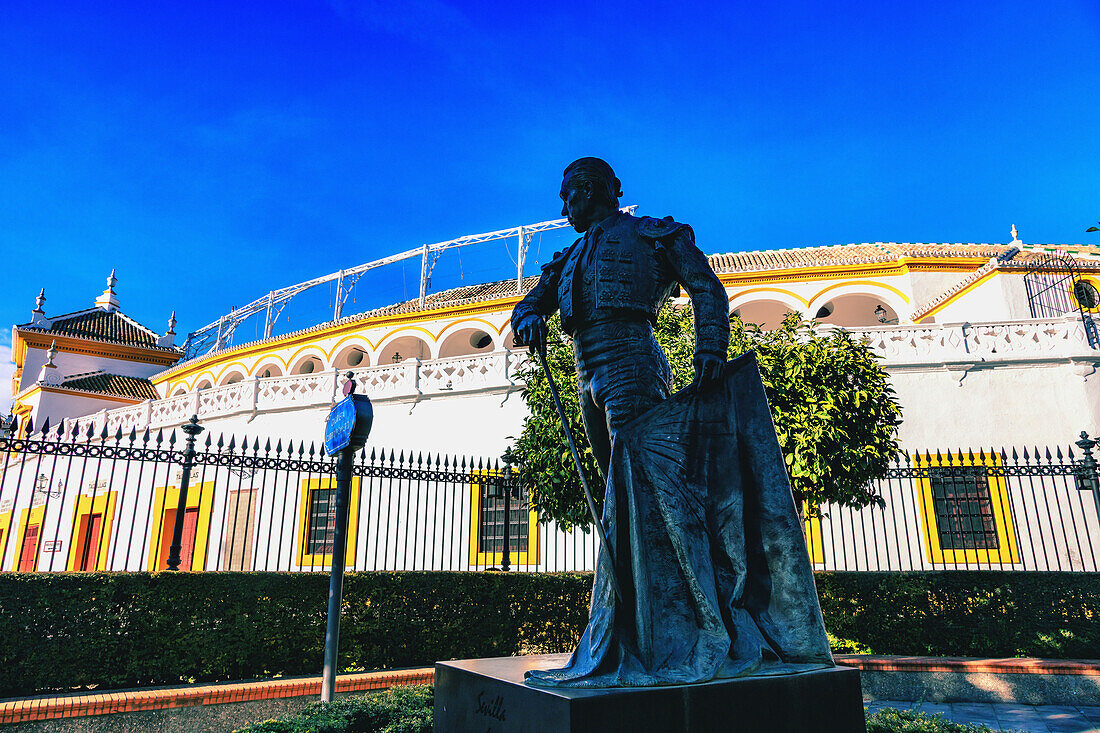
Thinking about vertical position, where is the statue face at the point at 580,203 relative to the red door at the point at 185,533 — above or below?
above

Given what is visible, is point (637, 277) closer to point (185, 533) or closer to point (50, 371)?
point (185, 533)

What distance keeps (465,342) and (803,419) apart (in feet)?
62.5

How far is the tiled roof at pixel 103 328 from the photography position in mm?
34000

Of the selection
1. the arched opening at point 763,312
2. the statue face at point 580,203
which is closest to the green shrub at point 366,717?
the statue face at point 580,203

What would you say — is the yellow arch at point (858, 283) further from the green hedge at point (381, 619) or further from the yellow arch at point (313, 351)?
the yellow arch at point (313, 351)

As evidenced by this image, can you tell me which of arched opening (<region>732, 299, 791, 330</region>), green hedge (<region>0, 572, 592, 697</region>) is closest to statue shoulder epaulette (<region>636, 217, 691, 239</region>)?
green hedge (<region>0, 572, 592, 697</region>)

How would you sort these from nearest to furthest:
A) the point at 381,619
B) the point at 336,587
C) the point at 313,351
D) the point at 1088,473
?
the point at 336,587, the point at 381,619, the point at 1088,473, the point at 313,351

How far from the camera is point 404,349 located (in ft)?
86.9

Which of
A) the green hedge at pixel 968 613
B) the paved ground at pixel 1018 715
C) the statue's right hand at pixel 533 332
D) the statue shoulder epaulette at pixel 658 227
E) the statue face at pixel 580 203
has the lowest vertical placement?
the paved ground at pixel 1018 715

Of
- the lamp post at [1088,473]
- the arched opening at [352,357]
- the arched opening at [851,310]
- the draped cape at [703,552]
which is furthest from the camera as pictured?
the arched opening at [352,357]

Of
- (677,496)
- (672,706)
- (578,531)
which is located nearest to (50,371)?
(578,531)

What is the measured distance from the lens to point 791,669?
2398 millimetres

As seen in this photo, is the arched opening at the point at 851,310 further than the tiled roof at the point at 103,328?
No

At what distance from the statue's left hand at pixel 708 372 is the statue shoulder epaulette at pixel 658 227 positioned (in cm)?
63
